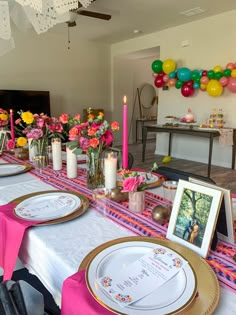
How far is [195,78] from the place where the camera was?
4.68 metres

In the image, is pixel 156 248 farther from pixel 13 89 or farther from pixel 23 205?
pixel 13 89

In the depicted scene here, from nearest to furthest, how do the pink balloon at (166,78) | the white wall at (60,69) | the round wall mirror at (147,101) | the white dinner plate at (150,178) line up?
the white dinner plate at (150,178) → the pink balloon at (166,78) → the white wall at (60,69) → the round wall mirror at (147,101)

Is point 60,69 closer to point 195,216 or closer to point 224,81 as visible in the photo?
point 224,81

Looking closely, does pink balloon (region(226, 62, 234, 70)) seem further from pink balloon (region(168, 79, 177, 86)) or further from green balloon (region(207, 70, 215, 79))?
pink balloon (region(168, 79, 177, 86))

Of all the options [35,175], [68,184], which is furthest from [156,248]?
[35,175]

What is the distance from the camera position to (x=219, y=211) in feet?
2.34

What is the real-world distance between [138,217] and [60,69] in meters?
5.62

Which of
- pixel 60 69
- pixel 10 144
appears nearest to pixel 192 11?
pixel 60 69

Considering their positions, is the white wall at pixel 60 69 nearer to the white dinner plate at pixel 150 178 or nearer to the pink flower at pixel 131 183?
the white dinner plate at pixel 150 178

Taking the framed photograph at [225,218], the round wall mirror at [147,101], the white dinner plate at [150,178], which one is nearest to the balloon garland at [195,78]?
the round wall mirror at [147,101]

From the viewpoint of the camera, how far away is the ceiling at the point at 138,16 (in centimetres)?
382

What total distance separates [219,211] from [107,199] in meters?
0.43

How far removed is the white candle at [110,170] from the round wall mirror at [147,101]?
682cm

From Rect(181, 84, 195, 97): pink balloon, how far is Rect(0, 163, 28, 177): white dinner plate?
393 centimetres
